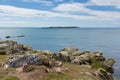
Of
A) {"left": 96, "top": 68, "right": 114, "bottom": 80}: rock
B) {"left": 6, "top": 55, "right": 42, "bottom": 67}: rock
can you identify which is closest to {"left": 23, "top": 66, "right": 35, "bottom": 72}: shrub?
{"left": 6, "top": 55, "right": 42, "bottom": 67}: rock

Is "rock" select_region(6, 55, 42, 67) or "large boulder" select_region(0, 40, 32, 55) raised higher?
"rock" select_region(6, 55, 42, 67)

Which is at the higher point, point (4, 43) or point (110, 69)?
point (4, 43)

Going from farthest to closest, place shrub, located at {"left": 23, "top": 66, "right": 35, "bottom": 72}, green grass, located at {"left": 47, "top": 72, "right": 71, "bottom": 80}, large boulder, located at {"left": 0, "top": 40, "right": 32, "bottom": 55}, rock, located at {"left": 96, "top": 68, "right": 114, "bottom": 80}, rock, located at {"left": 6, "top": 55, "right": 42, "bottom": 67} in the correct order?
large boulder, located at {"left": 0, "top": 40, "right": 32, "bottom": 55} < rock, located at {"left": 96, "top": 68, "right": 114, "bottom": 80} < rock, located at {"left": 6, "top": 55, "right": 42, "bottom": 67} < shrub, located at {"left": 23, "top": 66, "right": 35, "bottom": 72} < green grass, located at {"left": 47, "top": 72, "right": 71, "bottom": 80}

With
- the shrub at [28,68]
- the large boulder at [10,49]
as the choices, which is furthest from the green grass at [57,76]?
the large boulder at [10,49]

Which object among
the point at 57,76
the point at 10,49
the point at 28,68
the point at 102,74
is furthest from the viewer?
the point at 10,49

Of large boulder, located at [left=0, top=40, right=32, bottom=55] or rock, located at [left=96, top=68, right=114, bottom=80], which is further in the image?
large boulder, located at [left=0, top=40, right=32, bottom=55]

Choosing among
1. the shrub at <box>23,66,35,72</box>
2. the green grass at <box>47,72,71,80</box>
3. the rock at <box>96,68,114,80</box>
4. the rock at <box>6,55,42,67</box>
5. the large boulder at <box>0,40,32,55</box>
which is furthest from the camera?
the large boulder at <box>0,40,32,55</box>

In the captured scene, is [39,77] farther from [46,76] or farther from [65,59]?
[65,59]

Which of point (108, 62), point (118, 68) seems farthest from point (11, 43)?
point (118, 68)

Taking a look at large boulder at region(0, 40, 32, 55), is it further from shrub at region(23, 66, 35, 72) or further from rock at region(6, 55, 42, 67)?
shrub at region(23, 66, 35, 72)

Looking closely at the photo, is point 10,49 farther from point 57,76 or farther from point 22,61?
point 57,76

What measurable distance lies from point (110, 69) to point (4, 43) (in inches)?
1074

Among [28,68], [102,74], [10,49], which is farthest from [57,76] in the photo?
[10,49]

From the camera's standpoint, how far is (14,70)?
A: 2361cm
